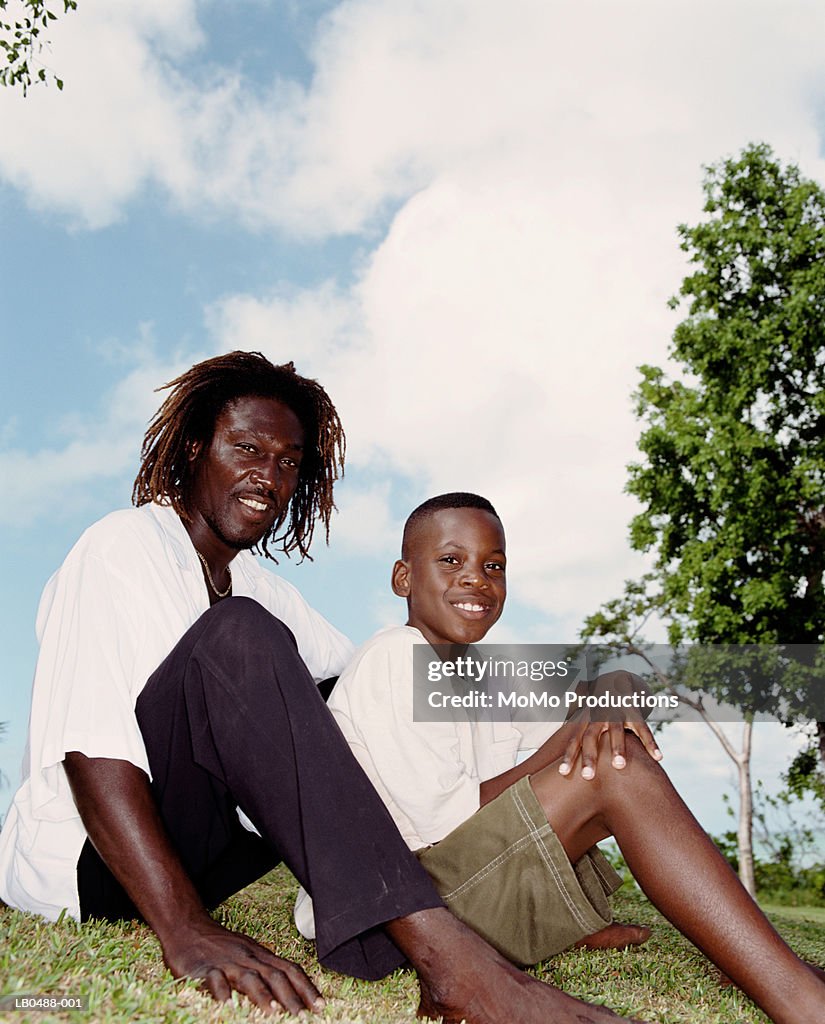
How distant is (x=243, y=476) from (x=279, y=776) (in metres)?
1.14

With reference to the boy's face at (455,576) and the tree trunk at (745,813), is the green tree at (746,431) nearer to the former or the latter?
the tree trunk at (745,813)

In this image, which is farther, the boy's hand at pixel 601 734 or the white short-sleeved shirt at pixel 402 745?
the white short-sleeved shirt at pixel 402 745

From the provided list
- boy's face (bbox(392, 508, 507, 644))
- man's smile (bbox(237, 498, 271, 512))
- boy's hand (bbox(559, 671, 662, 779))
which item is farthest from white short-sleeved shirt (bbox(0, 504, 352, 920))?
boy's hand (bbox(559, 671, 662, 779))

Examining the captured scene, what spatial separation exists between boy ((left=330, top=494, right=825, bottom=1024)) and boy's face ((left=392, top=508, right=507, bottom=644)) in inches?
15.3

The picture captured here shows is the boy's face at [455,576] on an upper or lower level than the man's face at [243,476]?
lower

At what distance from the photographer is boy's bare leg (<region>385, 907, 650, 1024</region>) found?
201 cm

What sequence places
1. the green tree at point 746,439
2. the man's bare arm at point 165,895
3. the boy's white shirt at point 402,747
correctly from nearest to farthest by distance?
1. the man's bare arm at point 165,895
2. the boy's white shirt at point 402,747
3. the green tree at point 746,439

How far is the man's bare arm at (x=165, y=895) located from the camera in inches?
78.9

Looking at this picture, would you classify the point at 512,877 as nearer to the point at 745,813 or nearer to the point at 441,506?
the point at 441,506

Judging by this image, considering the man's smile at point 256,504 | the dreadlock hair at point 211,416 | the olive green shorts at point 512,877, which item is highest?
the dreadlock hair at point 211,416

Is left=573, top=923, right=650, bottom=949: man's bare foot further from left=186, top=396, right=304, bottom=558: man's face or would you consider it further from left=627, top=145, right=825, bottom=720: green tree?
left=627, top=145, right=825, bottom=720: green tree

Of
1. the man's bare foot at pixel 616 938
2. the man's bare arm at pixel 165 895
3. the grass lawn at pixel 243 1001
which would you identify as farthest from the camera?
the man's bare foot at pixel 616 938

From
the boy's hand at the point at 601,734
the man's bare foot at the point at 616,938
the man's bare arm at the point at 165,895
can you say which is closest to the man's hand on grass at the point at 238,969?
the man's bare arm at the point at 165,895

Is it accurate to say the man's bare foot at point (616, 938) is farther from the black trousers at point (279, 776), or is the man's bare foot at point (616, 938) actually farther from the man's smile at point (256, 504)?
the man's smile at point (256, 504)
